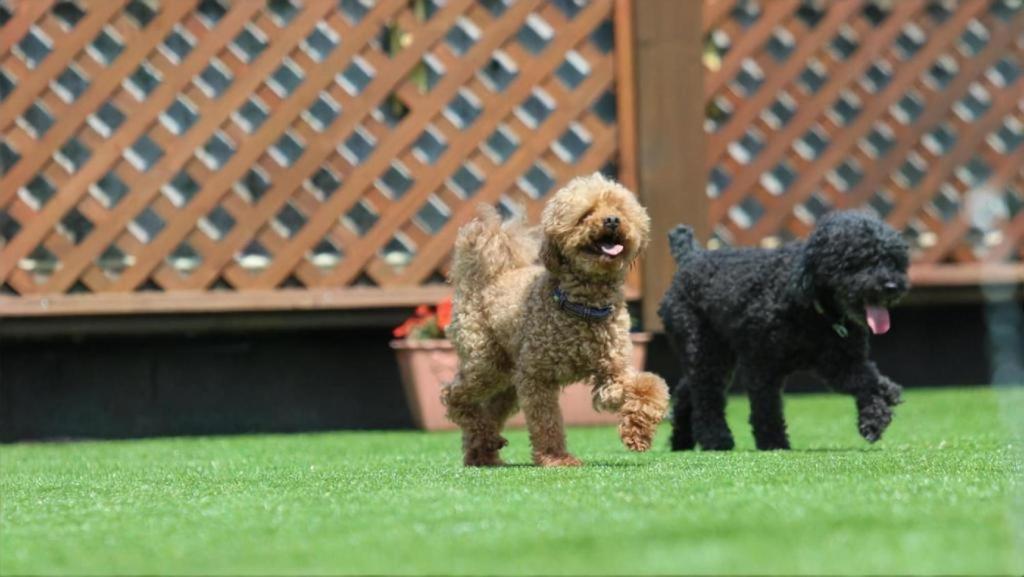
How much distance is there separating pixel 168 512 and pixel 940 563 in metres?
1.85

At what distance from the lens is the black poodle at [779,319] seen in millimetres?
5602

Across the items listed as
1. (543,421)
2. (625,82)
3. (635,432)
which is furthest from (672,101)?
(635,432)

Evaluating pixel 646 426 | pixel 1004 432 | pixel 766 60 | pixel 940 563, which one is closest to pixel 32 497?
pixel 646 426

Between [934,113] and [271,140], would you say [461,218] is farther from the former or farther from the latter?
[934,113]

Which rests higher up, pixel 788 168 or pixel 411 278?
pixel 788 168

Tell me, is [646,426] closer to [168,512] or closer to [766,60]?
[168,512]

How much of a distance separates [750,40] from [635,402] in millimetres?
4291

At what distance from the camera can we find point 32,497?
4613 mm

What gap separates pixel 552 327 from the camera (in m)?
5.05

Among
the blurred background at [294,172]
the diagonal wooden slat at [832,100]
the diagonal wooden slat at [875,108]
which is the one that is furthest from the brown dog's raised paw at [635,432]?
the diagonal wooden slat at [875,108]

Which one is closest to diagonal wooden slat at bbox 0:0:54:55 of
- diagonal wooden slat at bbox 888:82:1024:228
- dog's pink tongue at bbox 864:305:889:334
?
dog's pink tongue at bbox 864:305:889:334

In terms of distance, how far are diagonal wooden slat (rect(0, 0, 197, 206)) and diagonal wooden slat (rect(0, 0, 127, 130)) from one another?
0.49ft

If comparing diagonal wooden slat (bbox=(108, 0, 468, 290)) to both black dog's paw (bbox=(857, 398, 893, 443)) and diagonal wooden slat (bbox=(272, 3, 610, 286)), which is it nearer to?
diagonal wooden slat (bbox=(272, 3, 610, 286))

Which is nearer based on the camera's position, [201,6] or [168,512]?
[168,512]
